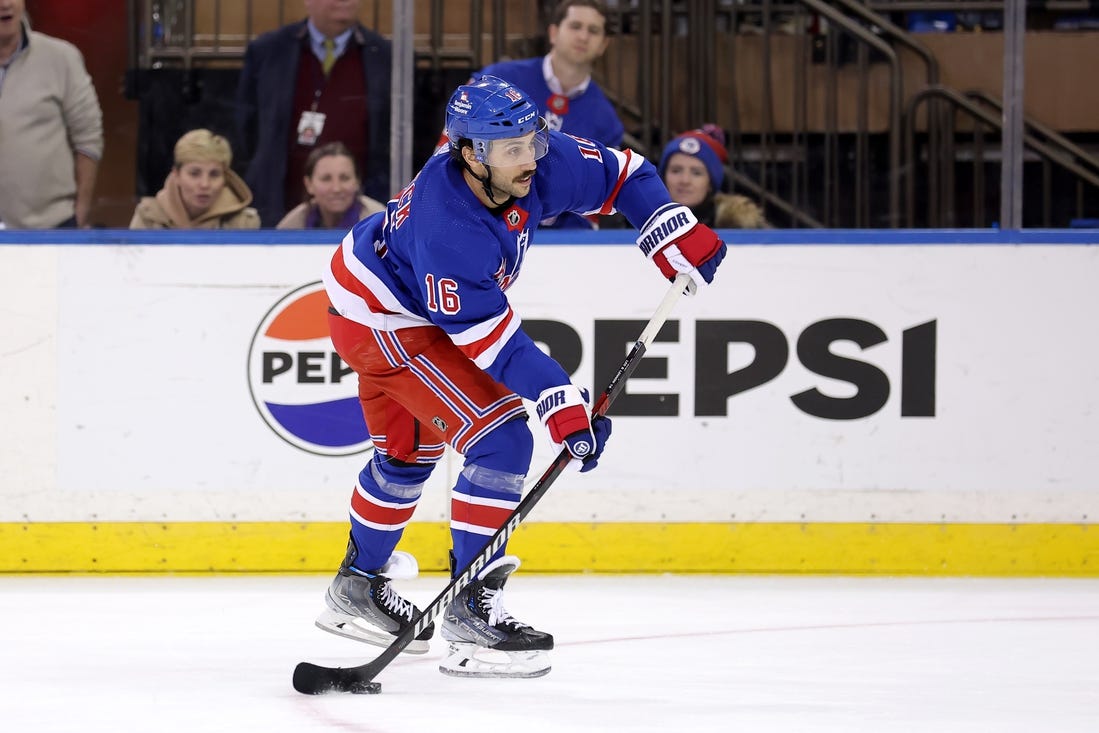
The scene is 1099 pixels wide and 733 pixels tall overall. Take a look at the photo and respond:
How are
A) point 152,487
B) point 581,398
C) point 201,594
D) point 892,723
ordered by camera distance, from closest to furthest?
1. point 892,723
2. point 581,398
3. point 201,594
4. point 152,487

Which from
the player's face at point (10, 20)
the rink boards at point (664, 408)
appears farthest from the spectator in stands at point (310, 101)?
the player's face at point (10, 20)

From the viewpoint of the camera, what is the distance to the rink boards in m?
4.68

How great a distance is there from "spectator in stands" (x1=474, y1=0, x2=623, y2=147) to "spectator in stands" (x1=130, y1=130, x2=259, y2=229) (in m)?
0.77

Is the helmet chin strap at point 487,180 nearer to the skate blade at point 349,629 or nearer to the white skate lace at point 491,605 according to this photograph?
the white skate lace at point 491,605

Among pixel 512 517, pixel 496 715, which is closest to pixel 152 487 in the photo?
pixel 512 517

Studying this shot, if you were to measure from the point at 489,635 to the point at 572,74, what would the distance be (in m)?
2.02

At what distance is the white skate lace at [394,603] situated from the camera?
3.52 metres

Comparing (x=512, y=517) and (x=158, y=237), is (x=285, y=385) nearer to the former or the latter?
(x=158, y=237)

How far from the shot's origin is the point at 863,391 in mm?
4719

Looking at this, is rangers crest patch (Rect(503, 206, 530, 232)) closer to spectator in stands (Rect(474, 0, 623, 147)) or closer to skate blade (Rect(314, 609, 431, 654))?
skate blade (Rect(314, 609, 431, 654))

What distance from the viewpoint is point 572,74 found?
4770 mm

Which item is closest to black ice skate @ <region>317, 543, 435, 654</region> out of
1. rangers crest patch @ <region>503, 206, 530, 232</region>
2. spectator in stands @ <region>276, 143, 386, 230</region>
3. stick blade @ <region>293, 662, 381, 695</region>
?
stick blade @ <region>293, 662, 381, 695</region>

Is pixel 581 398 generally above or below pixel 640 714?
above

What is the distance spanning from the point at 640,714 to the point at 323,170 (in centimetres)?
238
